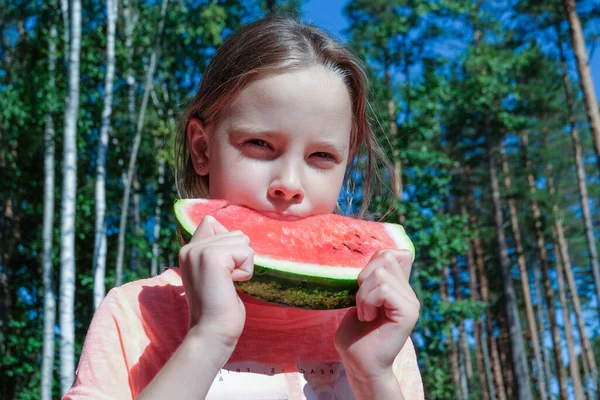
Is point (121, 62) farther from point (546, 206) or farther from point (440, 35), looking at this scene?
point (546, 206)

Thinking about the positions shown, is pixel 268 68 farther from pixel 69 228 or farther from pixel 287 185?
pixel 69 228

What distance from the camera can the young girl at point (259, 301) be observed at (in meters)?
1.34

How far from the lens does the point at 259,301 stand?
164 centimetres

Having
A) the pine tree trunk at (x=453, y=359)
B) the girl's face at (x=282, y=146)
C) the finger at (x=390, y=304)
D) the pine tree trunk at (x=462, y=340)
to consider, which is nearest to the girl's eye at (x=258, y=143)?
the girl's face at (x=282, y=146)

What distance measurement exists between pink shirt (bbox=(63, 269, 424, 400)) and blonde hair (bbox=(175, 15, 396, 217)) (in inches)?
21.6

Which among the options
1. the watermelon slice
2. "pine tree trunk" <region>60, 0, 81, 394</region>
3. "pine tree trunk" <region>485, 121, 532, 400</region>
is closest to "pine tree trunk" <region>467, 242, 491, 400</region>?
"pine tree trunk" <region>485, 121, 532, 400</region>

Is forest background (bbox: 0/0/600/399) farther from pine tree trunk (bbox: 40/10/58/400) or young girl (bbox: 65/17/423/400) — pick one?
young girl (bbox: 65/17/423/400)

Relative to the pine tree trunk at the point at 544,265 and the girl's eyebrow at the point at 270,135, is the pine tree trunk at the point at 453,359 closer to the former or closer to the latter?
the pine tree trunk at the point at 544,265

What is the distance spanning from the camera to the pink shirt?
4.81ft

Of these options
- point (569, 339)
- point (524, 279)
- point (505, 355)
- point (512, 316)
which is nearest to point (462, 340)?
point (569, 339)

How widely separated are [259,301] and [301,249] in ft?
0.88

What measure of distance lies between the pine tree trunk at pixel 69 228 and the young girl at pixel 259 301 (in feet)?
37.2

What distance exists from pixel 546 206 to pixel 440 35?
40.1 feet

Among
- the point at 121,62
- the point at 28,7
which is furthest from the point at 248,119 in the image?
the point at 28,7
